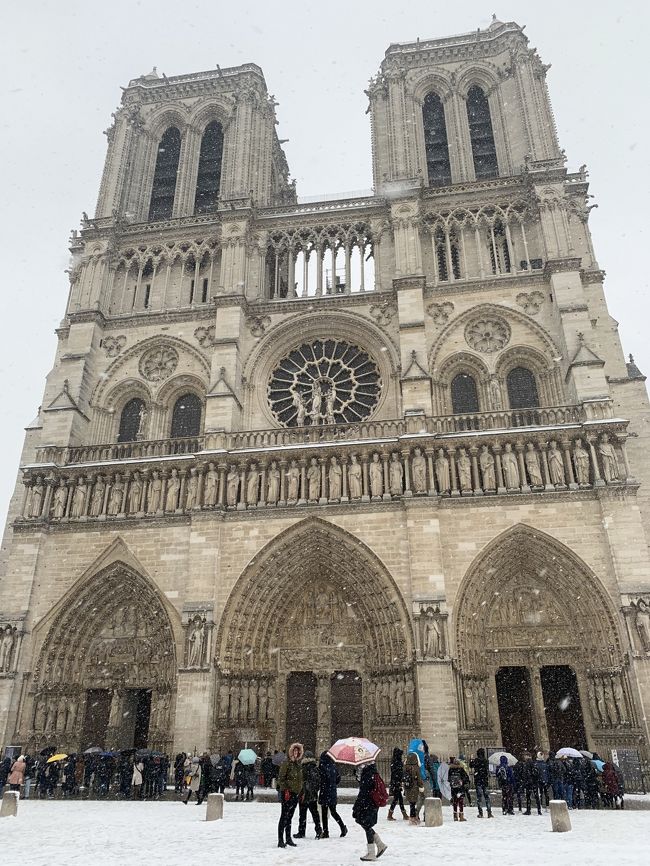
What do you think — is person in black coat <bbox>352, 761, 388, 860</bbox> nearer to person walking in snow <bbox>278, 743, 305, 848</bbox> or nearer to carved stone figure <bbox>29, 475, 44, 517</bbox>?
person walking in snow <bbox>278, 743, 305, 848</bbox>

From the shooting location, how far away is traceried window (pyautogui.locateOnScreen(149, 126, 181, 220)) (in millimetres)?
26031

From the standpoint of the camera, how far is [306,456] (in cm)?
1828

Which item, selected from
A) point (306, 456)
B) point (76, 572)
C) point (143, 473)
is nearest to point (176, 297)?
point (143, 473)

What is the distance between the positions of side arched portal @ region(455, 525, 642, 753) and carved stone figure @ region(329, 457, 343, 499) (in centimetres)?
390

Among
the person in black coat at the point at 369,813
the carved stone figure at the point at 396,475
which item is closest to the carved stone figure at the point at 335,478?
the carved stone figure at the point at 396,475

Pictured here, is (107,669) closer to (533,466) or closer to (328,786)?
(328,786)

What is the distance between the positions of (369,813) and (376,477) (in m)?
11.1

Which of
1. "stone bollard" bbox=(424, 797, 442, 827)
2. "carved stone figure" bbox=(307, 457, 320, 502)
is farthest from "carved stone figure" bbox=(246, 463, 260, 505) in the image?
"stone bollard" bbox=(424, 797, 442, 827)

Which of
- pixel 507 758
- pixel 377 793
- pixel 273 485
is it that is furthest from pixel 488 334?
pixel 377 793

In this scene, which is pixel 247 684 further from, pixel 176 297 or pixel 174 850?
pixel 176 297

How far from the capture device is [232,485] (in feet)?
59.9

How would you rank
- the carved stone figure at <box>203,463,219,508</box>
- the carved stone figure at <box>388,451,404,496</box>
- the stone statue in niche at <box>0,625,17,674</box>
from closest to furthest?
the stone statue in niche at <box>0,625,17,674</box> < the carved stone figure at <box>388,451,404,496</box> < the carved stone figure at <box>203,463,219,508</box>

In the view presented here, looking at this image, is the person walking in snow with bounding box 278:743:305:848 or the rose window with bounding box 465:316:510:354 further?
the rose window with bounding box 465:316:510:354

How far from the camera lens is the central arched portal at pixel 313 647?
16219mm
